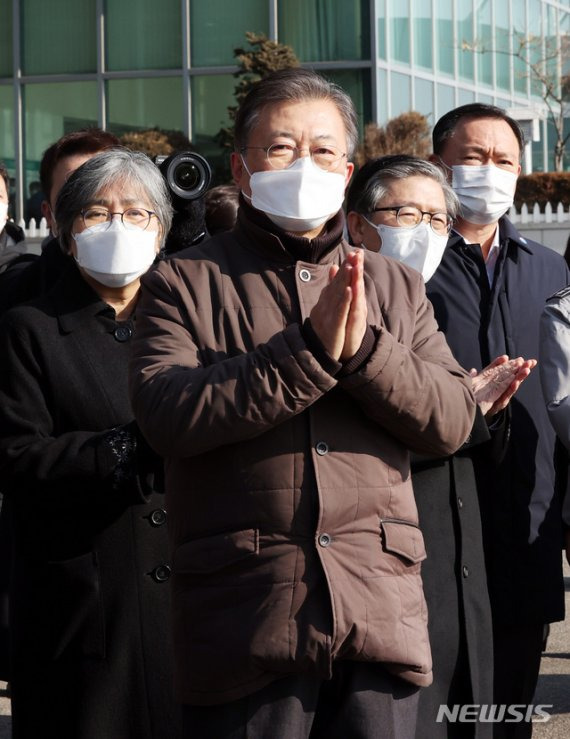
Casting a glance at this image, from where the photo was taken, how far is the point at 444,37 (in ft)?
87.8

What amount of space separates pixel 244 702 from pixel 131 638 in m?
0.89

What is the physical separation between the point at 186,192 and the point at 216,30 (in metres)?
22.5

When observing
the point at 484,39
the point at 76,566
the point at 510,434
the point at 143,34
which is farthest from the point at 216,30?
the point at 76,566

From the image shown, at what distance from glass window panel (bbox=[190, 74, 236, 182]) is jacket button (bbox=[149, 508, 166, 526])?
22583mm

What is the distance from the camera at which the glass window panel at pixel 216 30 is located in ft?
84.9

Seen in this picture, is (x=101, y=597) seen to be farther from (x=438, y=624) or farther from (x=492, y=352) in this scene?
(x=492, y=352)

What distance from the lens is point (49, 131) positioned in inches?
1079

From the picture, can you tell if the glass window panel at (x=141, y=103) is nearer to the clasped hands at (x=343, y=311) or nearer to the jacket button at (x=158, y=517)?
the jacket button at (x=158, y=517)

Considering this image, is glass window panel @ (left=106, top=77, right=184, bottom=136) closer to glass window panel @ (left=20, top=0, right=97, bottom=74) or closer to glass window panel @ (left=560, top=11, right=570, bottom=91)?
glass window panel @ (left=20, top=0, right=97, bottom=74)

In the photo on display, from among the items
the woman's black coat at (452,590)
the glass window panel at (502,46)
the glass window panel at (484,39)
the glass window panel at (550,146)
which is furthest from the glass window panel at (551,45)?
the woman's black coat at (452,590)

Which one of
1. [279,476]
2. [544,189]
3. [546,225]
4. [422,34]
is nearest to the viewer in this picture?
[279,476]

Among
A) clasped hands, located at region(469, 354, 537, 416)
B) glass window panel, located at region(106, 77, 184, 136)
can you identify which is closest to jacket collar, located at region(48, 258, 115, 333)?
clasped hands, located at region(469, 354, 537, 416)

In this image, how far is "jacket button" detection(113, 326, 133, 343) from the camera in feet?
12.3

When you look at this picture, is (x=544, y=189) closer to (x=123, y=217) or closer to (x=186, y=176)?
(x=186, y=176)
